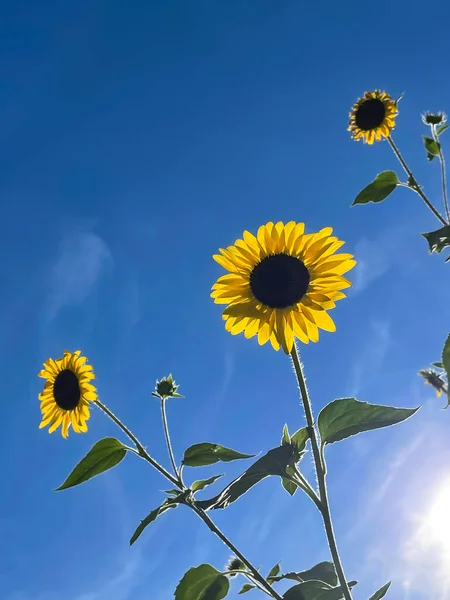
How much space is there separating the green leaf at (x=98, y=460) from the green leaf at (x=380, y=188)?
110 inches

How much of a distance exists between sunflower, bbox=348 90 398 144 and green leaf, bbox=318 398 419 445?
6766 millimetres

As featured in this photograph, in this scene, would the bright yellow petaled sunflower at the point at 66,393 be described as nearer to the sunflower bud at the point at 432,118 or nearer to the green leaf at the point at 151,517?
the green leaf at the point at 151,517

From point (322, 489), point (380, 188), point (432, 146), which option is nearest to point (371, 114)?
point (432, 146)

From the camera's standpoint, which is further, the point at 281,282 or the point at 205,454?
the point at 281,282

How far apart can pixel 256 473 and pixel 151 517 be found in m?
0.75

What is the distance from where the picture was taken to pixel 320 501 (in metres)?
1.98

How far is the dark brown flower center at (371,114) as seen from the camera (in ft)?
27.9

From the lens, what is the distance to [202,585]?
8.38ft

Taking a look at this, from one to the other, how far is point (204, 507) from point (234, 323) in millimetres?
1147

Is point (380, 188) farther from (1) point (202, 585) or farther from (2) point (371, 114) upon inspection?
(2) point (371, 114)

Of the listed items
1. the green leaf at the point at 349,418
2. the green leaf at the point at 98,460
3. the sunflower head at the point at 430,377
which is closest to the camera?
the green leaf at the point at 349,418

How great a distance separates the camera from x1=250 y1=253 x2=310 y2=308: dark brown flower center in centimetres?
324

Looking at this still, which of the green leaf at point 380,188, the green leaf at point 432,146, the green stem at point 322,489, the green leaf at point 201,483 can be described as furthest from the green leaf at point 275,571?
the green leaf at point 432,146

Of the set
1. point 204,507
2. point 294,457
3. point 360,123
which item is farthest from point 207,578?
point 360,123
